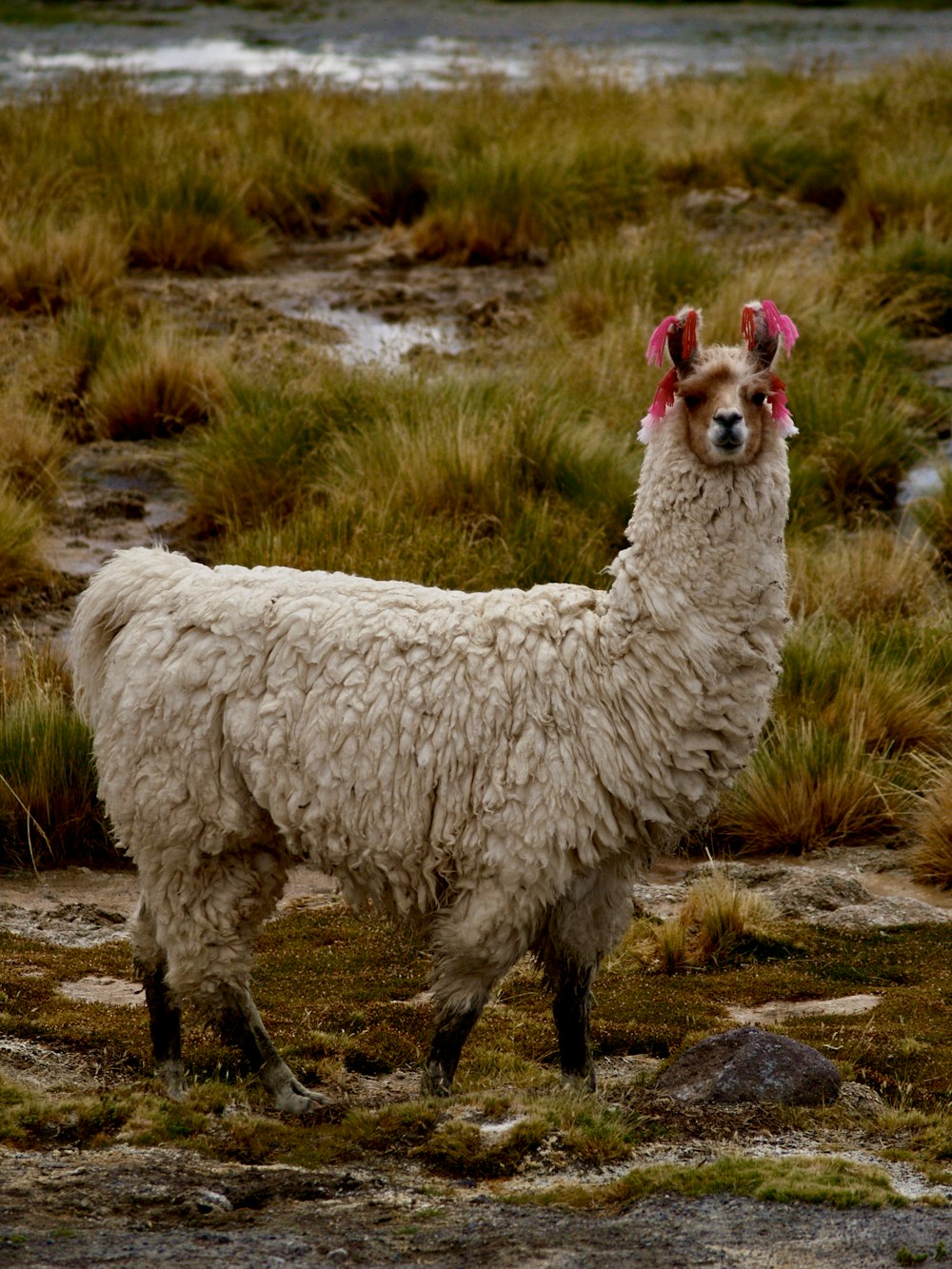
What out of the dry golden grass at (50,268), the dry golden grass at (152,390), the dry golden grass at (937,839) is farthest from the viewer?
the dry golden grass at (50,268)

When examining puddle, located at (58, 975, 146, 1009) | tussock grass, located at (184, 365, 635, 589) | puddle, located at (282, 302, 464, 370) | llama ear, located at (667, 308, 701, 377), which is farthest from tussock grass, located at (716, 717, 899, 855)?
puddle, located at (282, 302, 464, 370)

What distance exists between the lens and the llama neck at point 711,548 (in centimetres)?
441

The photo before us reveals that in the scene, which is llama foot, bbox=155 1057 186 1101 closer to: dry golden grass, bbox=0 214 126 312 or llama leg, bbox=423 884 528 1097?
llama leg, bbox=423 884 528 1097

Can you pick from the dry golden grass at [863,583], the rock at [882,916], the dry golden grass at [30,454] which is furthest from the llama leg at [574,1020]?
the dry golden grass at [30,454]

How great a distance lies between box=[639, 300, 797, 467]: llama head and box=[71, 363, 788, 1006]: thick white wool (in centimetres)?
5

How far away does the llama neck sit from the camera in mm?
4414

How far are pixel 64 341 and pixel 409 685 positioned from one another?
7.23m

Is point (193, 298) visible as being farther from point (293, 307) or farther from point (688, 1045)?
point (688, 1045)

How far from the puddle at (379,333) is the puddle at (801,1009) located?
19.8ft

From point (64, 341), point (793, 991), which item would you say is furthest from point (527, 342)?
point (793, 991)

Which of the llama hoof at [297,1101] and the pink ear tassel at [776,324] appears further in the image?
the llama hoof at [297,1101]

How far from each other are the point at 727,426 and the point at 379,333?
825 cm

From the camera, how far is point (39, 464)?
986cm

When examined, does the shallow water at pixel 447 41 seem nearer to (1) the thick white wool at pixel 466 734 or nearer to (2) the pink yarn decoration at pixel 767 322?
(2) the pink yarn decoration at pixel 767 322
